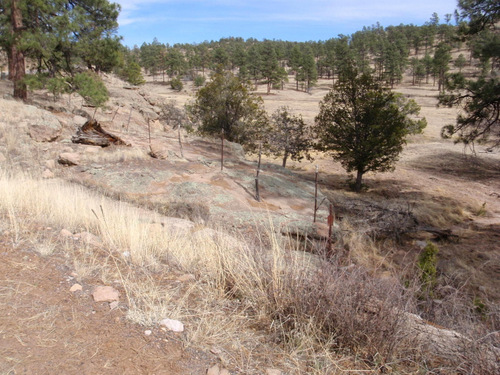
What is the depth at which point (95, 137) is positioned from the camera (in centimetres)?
1165

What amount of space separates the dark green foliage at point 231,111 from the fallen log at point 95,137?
749 centimetres

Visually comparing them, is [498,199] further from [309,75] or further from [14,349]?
[309,75]

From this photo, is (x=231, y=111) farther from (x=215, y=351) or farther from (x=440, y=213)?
(x=215, y=351)

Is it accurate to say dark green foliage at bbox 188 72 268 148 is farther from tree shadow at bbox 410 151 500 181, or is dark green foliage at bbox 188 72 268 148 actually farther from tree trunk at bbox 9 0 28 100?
tree shadow at bbox 410 151 500 181

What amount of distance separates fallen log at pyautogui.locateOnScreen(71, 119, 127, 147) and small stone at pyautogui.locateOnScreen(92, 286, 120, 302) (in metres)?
9.63

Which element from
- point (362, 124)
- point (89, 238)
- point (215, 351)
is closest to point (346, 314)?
point (215, 351)

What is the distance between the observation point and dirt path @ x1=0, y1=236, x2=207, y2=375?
2.13m

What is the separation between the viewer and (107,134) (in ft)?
39.5

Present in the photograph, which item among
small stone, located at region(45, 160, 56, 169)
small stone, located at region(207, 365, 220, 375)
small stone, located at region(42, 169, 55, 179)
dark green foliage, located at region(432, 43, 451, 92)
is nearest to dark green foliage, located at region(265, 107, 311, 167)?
small stone, located at region(45, 160, 56, 169)

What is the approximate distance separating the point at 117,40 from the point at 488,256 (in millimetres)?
16279

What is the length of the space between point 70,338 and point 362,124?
567 inches

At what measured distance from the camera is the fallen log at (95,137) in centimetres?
1152

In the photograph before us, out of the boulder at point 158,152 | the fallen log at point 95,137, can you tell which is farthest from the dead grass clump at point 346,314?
the fallen log at point 95,137

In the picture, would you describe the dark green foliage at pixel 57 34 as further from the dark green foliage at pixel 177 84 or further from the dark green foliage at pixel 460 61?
the dark green foliage at pixel 460 61
